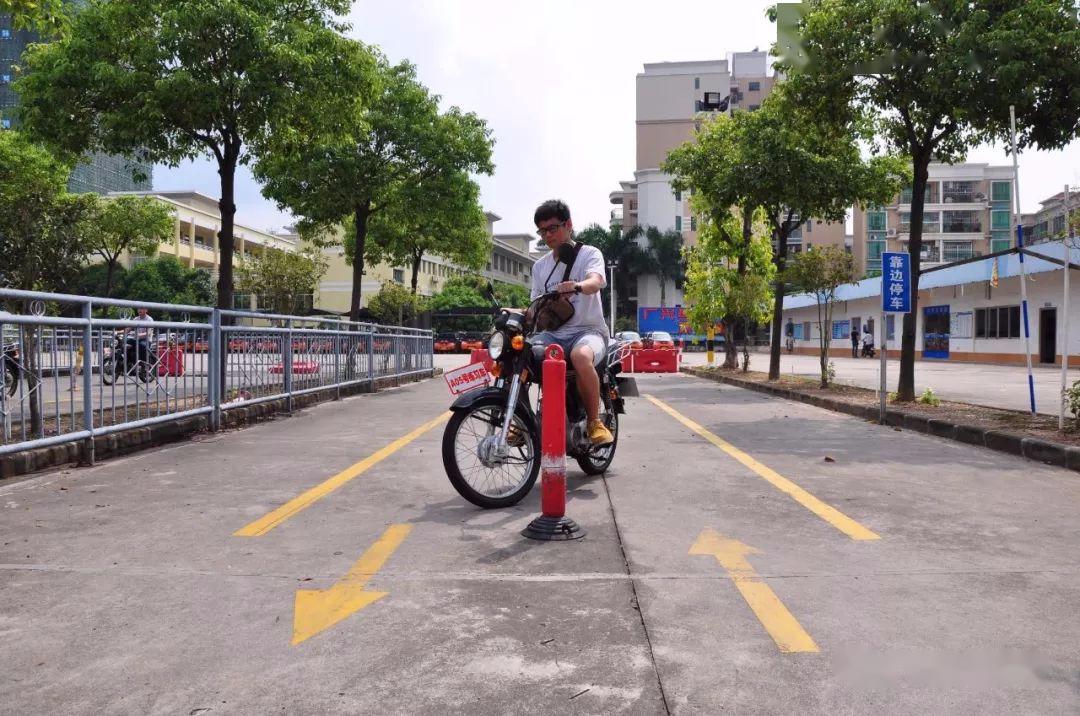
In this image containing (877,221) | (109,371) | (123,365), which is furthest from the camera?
(877,221)

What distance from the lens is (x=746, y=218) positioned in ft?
81.6

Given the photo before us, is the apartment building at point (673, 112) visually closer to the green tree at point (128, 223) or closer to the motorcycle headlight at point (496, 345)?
the green tree at point (128, 223)

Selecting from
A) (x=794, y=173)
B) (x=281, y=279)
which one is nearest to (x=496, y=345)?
(x=794, y=173)

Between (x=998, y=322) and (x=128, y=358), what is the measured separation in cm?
3639

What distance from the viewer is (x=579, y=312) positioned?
5719mm

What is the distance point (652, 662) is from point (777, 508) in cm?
280

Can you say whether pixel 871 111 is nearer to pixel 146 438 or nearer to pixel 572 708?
pixel 146 438

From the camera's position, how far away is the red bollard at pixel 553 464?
445 cm

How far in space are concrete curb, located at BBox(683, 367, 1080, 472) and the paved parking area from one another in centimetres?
103

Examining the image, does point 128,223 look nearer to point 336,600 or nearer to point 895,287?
point 895,287

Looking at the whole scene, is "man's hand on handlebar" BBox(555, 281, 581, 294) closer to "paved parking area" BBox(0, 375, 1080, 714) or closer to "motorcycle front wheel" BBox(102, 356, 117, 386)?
"paved parking area" BBox(0, 375, 1080, 714)

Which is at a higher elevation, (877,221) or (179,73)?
(877,221)

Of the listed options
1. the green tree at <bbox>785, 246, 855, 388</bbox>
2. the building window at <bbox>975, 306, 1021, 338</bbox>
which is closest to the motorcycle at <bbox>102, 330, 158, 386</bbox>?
the green tree at <bbox>785, 246, 855, 388</bbox>

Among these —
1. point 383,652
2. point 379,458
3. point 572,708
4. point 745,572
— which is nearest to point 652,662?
point 572,708
